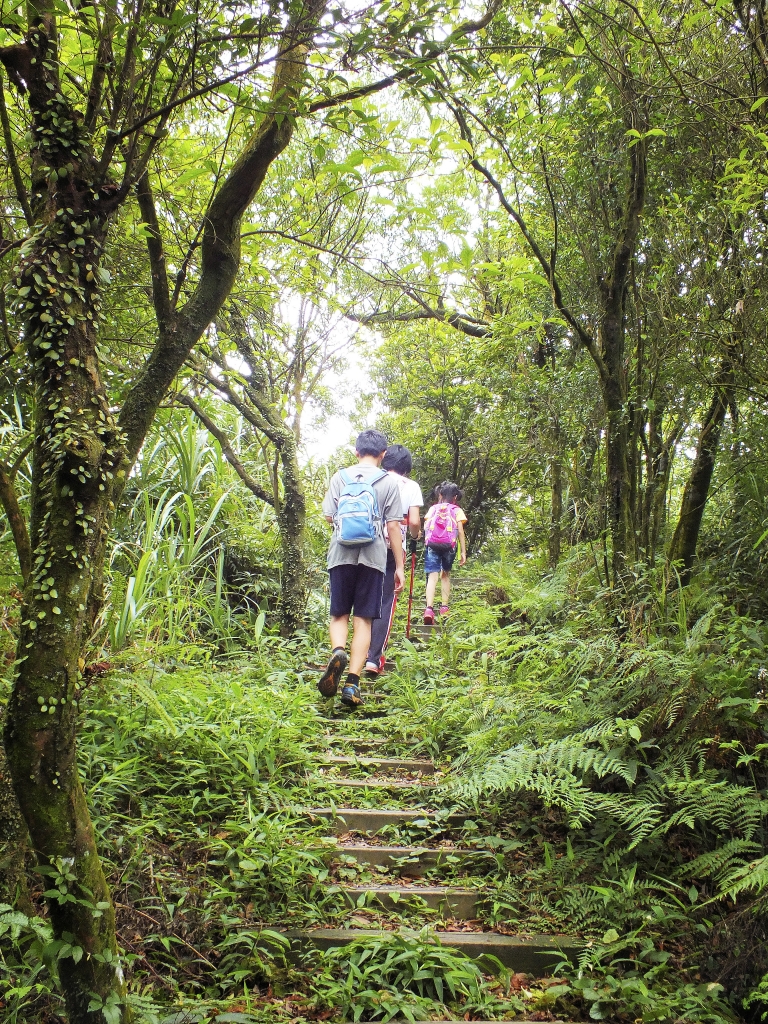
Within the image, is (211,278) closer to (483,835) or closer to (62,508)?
(62,508)

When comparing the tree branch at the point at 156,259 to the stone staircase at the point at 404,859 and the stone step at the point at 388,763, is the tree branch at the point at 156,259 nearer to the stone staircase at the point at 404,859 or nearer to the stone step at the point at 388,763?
the stone staircase at the point at 404,859

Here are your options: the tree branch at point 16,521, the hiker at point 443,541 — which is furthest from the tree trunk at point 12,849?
the hiker at point 443,541

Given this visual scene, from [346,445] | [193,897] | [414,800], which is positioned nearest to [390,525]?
[414,800]

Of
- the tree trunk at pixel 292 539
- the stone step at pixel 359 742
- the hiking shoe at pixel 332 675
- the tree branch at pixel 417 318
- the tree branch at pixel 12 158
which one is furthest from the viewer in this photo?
the tree branch at pixel 417 318

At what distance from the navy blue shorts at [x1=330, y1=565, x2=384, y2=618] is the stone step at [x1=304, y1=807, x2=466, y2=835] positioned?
153 centimetres

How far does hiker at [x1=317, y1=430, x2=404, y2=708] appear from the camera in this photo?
179 inches

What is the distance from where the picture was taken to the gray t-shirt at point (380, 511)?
463cm

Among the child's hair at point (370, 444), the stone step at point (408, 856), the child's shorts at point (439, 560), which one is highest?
the child's hair at point (370, 444)

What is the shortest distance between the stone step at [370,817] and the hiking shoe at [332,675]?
107cm

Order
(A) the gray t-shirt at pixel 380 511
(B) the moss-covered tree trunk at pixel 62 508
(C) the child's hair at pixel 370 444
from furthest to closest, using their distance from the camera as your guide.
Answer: (C) the child's hair at pixel 370 444
(A) the gray t-shirt at pixel 380 511
(B) the moss-covered tree trunk at pixel 62 508

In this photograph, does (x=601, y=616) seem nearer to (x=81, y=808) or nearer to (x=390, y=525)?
(x=390, y=525)

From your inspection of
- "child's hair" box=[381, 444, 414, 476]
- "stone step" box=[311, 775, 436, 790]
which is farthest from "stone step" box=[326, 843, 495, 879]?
"child's hair" box=[381, 444, 414, 476]

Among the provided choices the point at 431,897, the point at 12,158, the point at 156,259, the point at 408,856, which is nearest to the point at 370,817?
the point at 408,856

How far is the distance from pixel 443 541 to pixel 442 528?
15 cm
